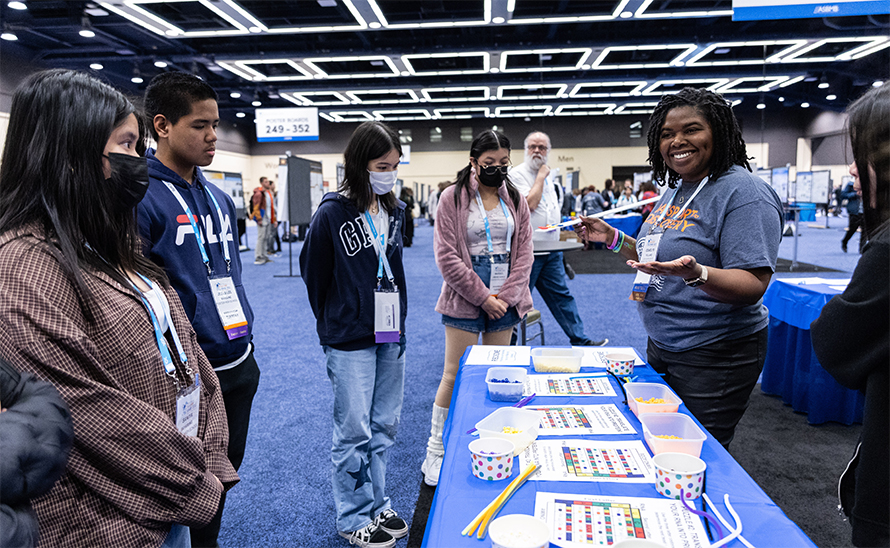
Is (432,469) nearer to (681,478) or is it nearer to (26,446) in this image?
(681,478)

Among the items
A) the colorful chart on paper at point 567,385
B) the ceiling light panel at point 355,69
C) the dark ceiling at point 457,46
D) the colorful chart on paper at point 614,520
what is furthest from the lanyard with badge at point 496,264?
the ceiling light panel at point 355,69

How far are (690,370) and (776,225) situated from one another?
0.46 m

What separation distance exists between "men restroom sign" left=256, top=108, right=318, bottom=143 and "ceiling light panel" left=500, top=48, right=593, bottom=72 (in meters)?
4.46

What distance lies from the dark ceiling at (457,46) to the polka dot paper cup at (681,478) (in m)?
7.14

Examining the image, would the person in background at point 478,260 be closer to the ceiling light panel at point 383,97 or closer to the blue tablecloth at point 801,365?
the blue tablecloth at point 801,365

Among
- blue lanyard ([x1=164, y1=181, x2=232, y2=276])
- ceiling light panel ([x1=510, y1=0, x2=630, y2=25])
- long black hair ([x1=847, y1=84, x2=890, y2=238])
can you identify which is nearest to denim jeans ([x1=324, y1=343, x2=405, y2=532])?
blue lanyard ([x1=164, y1=181, x2=232, y2=276])

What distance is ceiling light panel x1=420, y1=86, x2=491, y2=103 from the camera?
13.6 meters

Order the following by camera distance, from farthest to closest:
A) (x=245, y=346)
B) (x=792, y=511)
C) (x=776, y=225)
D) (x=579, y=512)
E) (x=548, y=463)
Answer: (x=792, y=511)
(x=245, y=346)
(x=776, y=225)
(x=548, y=463)
(x=579, y=512)

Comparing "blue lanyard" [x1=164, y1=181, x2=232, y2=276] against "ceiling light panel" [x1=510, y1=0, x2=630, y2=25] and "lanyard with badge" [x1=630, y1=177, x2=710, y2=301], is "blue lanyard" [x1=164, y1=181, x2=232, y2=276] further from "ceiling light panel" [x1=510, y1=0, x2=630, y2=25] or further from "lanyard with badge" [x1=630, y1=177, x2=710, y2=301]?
"ceiling light panel" [x1=510, y1=0, x2=630, y2=25]

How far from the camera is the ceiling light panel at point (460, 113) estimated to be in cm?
1709

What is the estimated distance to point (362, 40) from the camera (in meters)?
10.0

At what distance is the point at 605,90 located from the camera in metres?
14.9

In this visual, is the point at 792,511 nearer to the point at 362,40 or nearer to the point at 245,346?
the point at 245,346

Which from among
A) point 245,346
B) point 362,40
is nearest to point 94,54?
point 362,40
